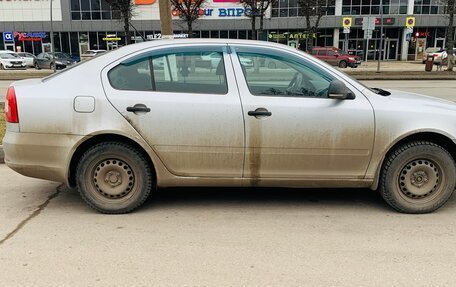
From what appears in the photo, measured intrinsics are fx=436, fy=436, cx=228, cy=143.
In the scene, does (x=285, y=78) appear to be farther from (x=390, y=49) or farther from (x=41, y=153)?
(x=390, y=49)

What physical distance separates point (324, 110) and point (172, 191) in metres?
2.07

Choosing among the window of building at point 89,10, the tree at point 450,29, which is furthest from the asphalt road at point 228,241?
the window of building at point 89,10

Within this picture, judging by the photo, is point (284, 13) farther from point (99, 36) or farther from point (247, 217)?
point (247, 217)

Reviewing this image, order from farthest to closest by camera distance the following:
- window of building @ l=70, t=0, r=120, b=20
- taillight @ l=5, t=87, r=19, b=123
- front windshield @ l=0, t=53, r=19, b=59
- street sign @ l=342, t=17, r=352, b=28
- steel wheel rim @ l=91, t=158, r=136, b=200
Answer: window of building @ l=70, t=0, r=120, b=20, street sign @ l=342, t=17, r=352, b=28, front windshield @ l=0, t=53, r=19, b=59, steel wheel rim @ l=91, t=158, r=136, b=200, taillight @ l=5, t=87, r=19, b=123

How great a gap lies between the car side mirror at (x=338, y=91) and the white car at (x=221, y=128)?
11 mm

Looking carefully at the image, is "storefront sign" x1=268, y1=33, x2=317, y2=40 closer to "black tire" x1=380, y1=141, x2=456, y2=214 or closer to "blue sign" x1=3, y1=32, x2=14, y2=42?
"blue sign" x1=3, y1=32, x2=14, y2=42

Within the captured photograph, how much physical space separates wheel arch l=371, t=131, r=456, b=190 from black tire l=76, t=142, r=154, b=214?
2278 millimetres

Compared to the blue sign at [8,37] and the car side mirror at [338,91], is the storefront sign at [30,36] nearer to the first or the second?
the blue sign at [8,37]

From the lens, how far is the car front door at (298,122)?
417 cm

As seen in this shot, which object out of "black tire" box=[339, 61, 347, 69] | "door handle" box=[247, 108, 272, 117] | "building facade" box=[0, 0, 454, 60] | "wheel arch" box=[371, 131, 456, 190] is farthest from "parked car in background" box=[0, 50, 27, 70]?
"wheel arch" box=[371, 131, 456, 190]

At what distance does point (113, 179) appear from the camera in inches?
172

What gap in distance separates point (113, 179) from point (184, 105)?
105 centimetres

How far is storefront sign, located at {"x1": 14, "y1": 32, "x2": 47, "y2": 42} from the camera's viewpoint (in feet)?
156

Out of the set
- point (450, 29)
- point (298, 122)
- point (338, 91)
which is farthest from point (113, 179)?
point (450, 29)
